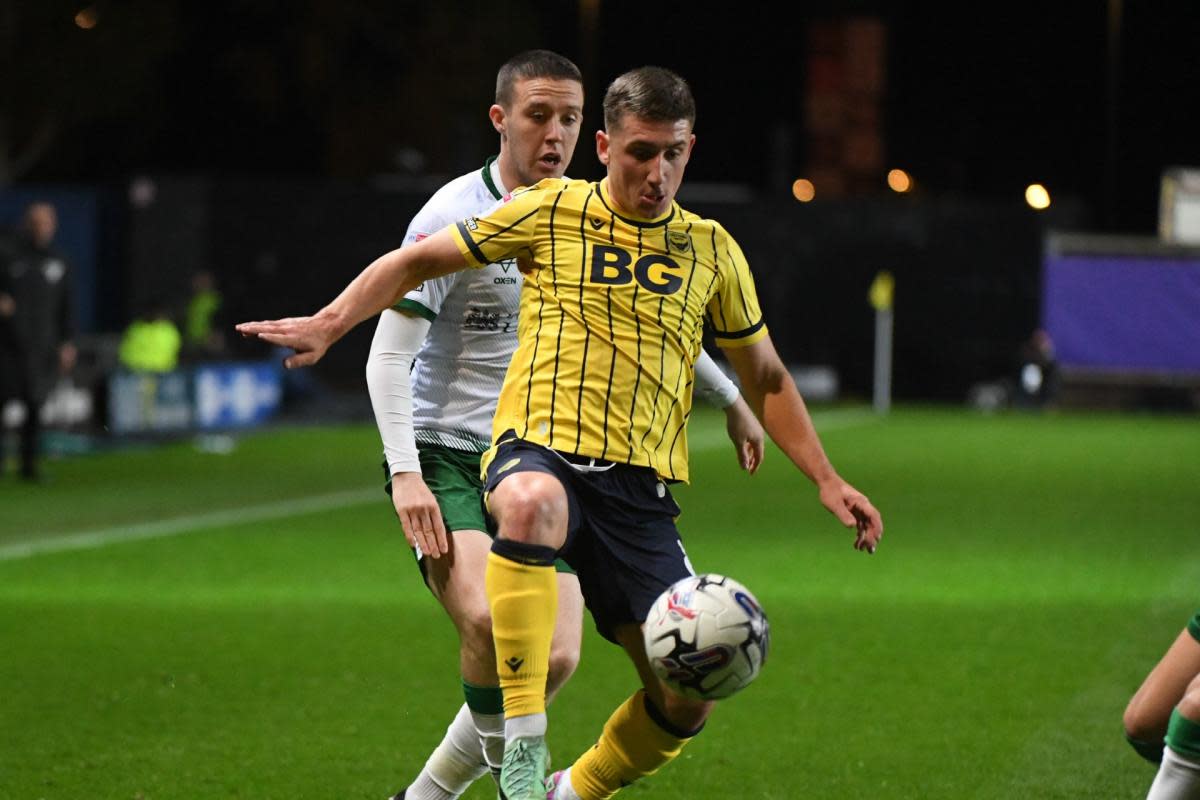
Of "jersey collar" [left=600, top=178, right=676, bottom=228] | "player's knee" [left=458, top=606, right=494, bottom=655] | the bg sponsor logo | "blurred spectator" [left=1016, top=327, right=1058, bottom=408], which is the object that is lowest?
"blurred spectator" [left=1016, top=327, right=1058, bottom=408]

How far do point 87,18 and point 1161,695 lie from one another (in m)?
39.5

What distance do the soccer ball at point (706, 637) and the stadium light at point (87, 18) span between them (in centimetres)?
3590

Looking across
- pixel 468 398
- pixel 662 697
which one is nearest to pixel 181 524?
pixel 468 398

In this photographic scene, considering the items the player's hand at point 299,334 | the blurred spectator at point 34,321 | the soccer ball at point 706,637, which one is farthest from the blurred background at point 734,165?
the soccer ball at point 706,637

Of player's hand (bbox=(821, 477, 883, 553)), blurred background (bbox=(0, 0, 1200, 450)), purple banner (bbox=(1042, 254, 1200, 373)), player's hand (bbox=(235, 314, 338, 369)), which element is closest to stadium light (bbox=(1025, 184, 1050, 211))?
blurred background (bbox=(0, 0, 1200, 450))

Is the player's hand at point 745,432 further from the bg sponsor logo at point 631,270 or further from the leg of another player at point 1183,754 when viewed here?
the leg of another player at point 1183,754

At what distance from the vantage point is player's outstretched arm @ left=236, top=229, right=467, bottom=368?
520 centimetres

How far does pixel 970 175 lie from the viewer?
2201 inches

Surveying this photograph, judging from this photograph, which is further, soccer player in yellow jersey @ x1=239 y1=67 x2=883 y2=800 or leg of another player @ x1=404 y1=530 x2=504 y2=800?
leg of another player @ x1=404 y1=530 x2=504 y2=800

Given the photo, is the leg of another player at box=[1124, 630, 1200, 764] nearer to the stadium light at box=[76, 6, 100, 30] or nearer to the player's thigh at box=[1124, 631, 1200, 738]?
the player's thigh at box=[1124, 631, 1200, 738]

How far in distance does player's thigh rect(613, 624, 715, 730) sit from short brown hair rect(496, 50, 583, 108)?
64.1 inches

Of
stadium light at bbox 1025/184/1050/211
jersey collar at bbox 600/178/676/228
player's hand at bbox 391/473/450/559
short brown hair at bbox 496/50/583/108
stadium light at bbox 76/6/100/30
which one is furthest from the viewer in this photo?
stadium light at bbox 76/6/100/30

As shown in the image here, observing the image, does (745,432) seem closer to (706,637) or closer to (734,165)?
(706,637)

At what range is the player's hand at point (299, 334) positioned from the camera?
518 centimetres
